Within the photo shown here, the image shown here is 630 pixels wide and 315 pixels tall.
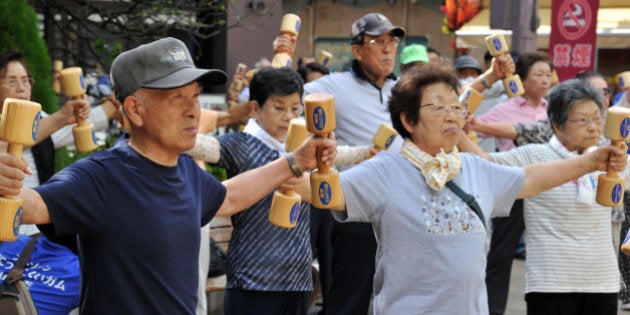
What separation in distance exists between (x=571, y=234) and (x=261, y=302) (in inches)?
60.8

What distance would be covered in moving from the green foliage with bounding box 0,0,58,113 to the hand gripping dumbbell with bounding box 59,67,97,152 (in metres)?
1.33

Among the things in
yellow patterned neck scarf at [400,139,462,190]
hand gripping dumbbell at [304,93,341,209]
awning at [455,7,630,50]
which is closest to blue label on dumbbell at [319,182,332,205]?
hand gripping dumbbell at [304,93,341,209]

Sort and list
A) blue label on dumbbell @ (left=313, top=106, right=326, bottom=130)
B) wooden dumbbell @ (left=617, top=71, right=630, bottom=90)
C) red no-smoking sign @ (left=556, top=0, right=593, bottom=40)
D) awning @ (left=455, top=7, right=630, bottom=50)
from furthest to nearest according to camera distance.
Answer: awning @ (left=455, top=7, right=630, bottom=50)
red no-smoking sign @ (left=556, top=0, right=593, bottom=40)
wooden dumbbell @ (left=617, top=71, right=630, bottom=90)
blue label on dumbbell @ (left=313, top=106, right=326, bottom=130)

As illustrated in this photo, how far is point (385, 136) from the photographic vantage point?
5688 mm

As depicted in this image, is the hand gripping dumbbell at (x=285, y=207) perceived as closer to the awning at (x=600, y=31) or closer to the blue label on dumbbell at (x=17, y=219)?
the blue label on dumbbell at (x=17, y=219)

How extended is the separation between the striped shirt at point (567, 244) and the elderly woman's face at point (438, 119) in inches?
44.0

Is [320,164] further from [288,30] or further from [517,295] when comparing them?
[517,295]

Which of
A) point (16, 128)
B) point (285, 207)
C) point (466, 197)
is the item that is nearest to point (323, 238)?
point (466, 197)

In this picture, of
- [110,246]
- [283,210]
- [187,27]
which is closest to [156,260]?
[110,246]

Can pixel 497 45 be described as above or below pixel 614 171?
above

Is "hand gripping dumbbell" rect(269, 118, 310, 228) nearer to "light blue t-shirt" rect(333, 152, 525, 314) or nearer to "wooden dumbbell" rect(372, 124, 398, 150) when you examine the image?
"light blue t-shirt" rect(333, 152, 525, 314)

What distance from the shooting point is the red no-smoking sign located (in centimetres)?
1160

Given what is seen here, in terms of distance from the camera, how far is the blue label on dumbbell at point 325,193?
4109mm

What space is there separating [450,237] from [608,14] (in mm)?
15858
